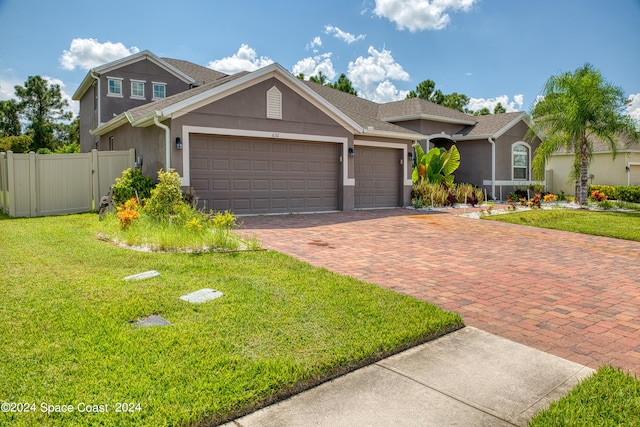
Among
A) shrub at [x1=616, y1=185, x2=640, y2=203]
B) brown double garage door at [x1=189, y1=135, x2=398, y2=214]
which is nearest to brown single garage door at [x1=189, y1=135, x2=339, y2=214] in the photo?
brown double garage door at [x1=189, y1=135, x2=398, y2=214]

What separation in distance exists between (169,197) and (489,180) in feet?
55.0

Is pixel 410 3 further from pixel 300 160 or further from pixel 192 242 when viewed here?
pixel 192 242

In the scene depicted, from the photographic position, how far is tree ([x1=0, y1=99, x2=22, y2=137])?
1708 inches

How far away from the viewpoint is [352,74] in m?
38.6

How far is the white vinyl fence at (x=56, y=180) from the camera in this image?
1263 centimetres

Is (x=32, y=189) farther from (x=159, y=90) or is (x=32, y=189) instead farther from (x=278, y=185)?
(x=159, y=90)

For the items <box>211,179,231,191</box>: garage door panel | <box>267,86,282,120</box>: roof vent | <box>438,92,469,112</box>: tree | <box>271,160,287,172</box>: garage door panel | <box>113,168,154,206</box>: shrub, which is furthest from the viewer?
<box>438,92,469,112</box>: tree

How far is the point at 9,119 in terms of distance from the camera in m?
44.2

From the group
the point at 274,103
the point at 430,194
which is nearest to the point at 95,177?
the point at 274,103

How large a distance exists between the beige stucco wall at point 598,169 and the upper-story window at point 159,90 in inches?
894

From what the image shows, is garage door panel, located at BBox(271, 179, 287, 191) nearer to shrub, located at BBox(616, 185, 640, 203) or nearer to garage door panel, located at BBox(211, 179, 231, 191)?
garage door panel, located at BBox(211, 179, 231, 191)

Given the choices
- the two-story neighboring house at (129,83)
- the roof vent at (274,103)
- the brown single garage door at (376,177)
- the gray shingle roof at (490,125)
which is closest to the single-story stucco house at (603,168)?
the gray shingle roof at (490,125)

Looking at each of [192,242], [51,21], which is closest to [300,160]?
[192,242]

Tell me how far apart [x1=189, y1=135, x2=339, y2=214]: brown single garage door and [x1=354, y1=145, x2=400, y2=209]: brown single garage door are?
1324mm
